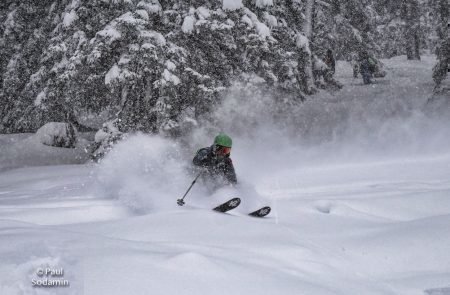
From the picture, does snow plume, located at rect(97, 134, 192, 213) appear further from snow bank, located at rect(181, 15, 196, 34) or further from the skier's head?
snow bank, located at rect(181, 15, 196, 34)

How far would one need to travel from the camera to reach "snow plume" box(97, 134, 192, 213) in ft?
21.6

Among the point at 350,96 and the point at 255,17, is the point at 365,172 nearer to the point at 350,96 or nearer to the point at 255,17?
the point at 255,17

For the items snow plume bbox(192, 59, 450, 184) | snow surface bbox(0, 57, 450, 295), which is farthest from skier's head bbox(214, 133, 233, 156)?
snow plume bbox(192, 59, 450, 184)

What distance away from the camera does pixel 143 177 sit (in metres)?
7.57

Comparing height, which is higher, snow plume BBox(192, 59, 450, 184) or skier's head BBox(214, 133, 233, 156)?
skier's head BBox(214, 133, 233, 156)

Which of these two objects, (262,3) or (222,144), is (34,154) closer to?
(262,3)

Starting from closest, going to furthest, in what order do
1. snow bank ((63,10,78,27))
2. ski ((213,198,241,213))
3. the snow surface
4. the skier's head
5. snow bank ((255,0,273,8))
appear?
the snow surface, ski ((213,198,241,213)), the skier's head, snow bank ((63,10,78,27)), snow bank ((255,0,273,8))

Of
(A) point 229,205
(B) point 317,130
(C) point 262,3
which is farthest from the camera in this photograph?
(B) point 317,130

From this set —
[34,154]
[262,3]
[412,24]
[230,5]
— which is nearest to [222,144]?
[230,5]

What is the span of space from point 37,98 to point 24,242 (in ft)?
45.3

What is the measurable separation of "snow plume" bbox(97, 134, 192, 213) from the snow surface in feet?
0.08

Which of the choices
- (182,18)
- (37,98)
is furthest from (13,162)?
(182,18)

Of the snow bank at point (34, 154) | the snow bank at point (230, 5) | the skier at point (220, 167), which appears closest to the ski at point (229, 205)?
the skier at point (220, 167)

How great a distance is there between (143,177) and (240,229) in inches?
113
